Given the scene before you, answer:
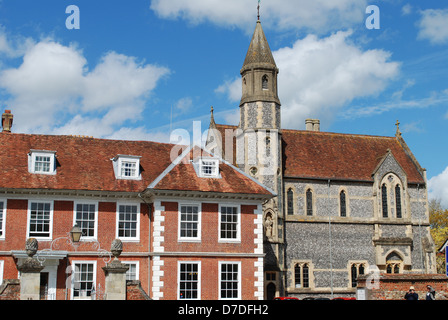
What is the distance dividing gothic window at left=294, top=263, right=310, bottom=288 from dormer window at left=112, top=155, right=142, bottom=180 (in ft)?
54.1

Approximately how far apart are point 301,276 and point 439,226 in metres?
30.4

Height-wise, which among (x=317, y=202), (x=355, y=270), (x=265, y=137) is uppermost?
(x=265, y=137)

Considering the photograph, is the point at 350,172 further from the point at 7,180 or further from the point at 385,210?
the point at 7,180

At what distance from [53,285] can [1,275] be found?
8.15 ft

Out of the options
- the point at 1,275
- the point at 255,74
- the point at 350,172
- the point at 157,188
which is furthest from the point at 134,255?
the point at 350,172

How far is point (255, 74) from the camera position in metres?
42.6

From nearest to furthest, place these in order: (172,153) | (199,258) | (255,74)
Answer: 1. (199,258)
2. (172,153)
3. (255,74)

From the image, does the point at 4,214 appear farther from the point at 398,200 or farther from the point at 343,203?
the point at 398,200

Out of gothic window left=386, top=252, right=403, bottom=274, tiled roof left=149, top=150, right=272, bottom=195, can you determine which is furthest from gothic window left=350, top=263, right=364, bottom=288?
tiled roof left=149, top=150, right=272, bottom=195

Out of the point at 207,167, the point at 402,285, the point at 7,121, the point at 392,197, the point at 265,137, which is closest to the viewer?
the point at 402,285

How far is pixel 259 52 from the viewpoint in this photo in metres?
43.2

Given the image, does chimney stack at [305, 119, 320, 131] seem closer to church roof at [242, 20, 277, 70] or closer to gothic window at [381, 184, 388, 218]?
gothic window at [381, 184, 388, 218]

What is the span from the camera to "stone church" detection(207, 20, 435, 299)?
135 feet

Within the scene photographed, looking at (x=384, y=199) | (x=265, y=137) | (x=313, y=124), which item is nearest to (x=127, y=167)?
(x=265, y=137)
